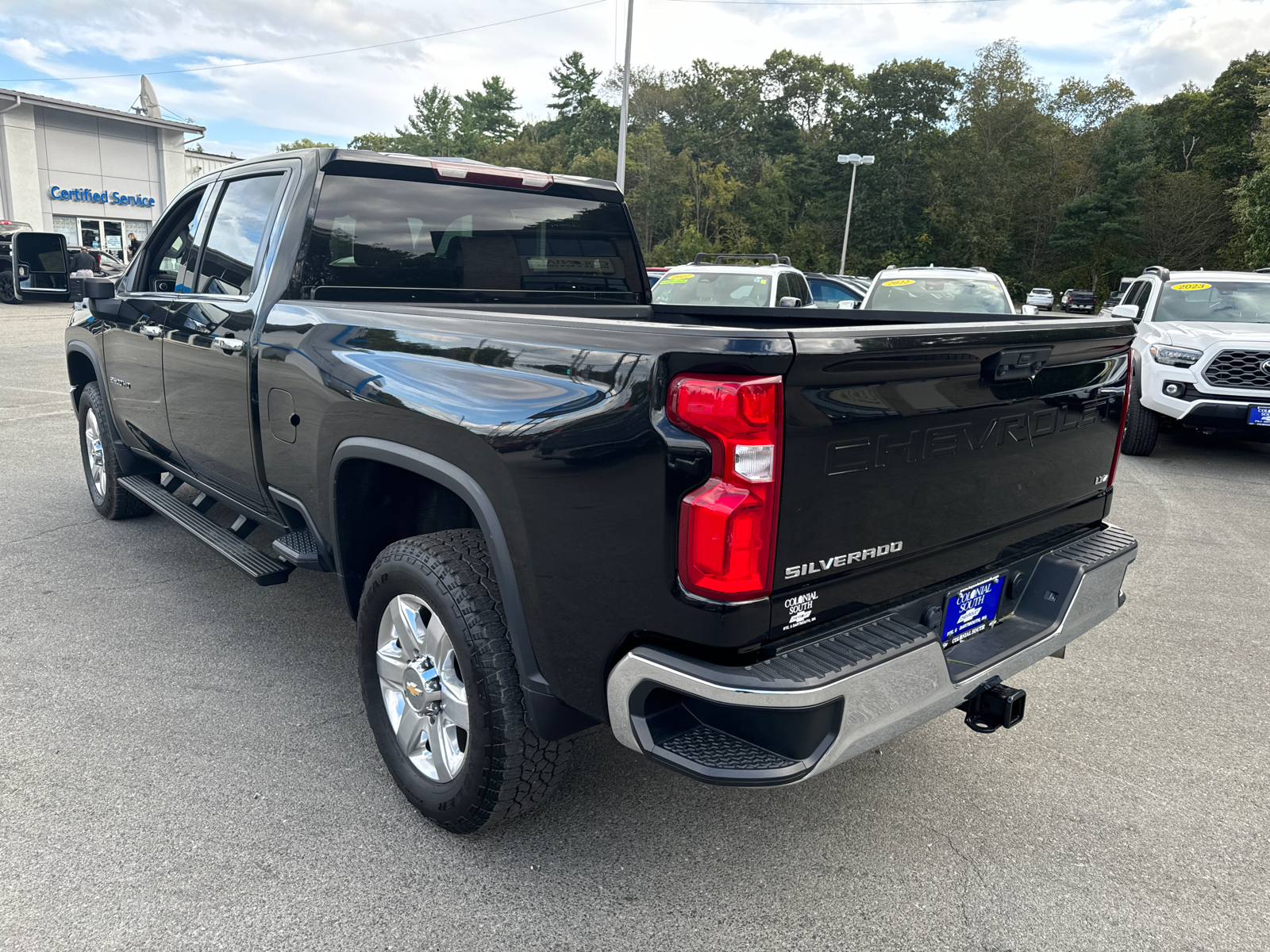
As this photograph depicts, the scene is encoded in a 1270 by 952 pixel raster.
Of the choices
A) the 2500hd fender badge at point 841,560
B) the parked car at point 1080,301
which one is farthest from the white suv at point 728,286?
the 2500hd fender badge at point 841,560

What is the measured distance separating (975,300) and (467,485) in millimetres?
10120

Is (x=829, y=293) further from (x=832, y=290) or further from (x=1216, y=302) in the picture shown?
(x=1216, y=302)

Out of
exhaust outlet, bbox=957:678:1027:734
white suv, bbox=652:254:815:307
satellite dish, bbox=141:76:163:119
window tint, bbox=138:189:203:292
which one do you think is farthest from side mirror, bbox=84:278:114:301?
satellite dish, bbox=141:76:163:119

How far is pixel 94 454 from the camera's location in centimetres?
548

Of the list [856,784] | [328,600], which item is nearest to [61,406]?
[328,600]

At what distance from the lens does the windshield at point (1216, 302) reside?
8727 millimetres

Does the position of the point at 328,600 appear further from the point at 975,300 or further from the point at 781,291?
the point at 975,300

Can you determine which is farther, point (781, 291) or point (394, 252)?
point (781, 291)

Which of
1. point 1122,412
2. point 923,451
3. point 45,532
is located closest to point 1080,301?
point 1122,412

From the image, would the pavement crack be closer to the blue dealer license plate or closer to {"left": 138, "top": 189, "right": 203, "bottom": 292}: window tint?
{"left": 138, "top": 189, "right": 203, "bottom": 292}: window tint

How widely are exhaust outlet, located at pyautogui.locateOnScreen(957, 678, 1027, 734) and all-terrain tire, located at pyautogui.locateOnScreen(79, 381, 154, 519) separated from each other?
466 cm

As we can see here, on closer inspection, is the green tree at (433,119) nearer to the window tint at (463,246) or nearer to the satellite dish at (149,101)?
the satellite dish at (149,101)

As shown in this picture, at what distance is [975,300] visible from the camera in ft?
36.1

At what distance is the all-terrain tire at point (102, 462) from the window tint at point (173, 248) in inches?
34.4
